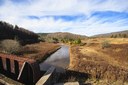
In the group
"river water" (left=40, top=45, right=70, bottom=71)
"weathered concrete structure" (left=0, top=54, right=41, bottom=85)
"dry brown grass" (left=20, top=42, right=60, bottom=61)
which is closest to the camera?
"weathered concrete structure" (left=0, top=54, right=41, bottom=85)

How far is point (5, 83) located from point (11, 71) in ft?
4.31

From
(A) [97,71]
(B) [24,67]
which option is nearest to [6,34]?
(A) [97,71]

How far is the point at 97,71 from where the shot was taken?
14.5 metres

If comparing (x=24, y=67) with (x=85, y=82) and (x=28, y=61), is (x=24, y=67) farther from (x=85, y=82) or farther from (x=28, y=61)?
(x=85, y=82)

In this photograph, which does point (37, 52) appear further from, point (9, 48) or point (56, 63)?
point (56, 63)

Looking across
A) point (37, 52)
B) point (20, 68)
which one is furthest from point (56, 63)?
A: point (20, 68)

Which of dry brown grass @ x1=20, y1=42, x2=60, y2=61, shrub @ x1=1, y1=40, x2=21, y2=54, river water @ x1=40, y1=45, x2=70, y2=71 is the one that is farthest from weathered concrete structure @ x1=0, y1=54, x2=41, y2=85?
shrub @ x1=1, y1=40, x2=21, y2=54

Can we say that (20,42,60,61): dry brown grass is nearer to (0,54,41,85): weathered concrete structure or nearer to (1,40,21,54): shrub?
(1,40,21,54): shrub

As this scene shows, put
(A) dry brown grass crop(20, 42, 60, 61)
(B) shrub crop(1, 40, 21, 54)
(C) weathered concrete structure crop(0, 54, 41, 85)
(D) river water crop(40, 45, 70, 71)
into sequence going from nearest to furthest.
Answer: (C) weathered concrete structure crop(0, 54, 41, 85) < (D) river water crop(40, 45, 70, 71) < (A) dry brown grass crop(20, 42, 60, 61) < (B) shrub crop(1, 40, 21, 54)

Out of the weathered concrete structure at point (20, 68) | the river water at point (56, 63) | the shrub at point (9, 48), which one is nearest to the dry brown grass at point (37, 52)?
the shrub at point (9, 48)

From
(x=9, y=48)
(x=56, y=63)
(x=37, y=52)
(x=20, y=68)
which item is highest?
(x=20, y=68)

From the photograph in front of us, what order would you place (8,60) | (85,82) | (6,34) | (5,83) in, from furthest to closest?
(6,34) → (85,82) → (8,60) → (5,83)

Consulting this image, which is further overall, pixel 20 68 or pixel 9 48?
pixel 9 48

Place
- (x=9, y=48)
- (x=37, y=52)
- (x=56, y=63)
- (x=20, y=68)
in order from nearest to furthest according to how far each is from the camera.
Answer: (x=20, y=68)
(x=56, y=63)
(x=9, y=48)
(x=37, y=52)
